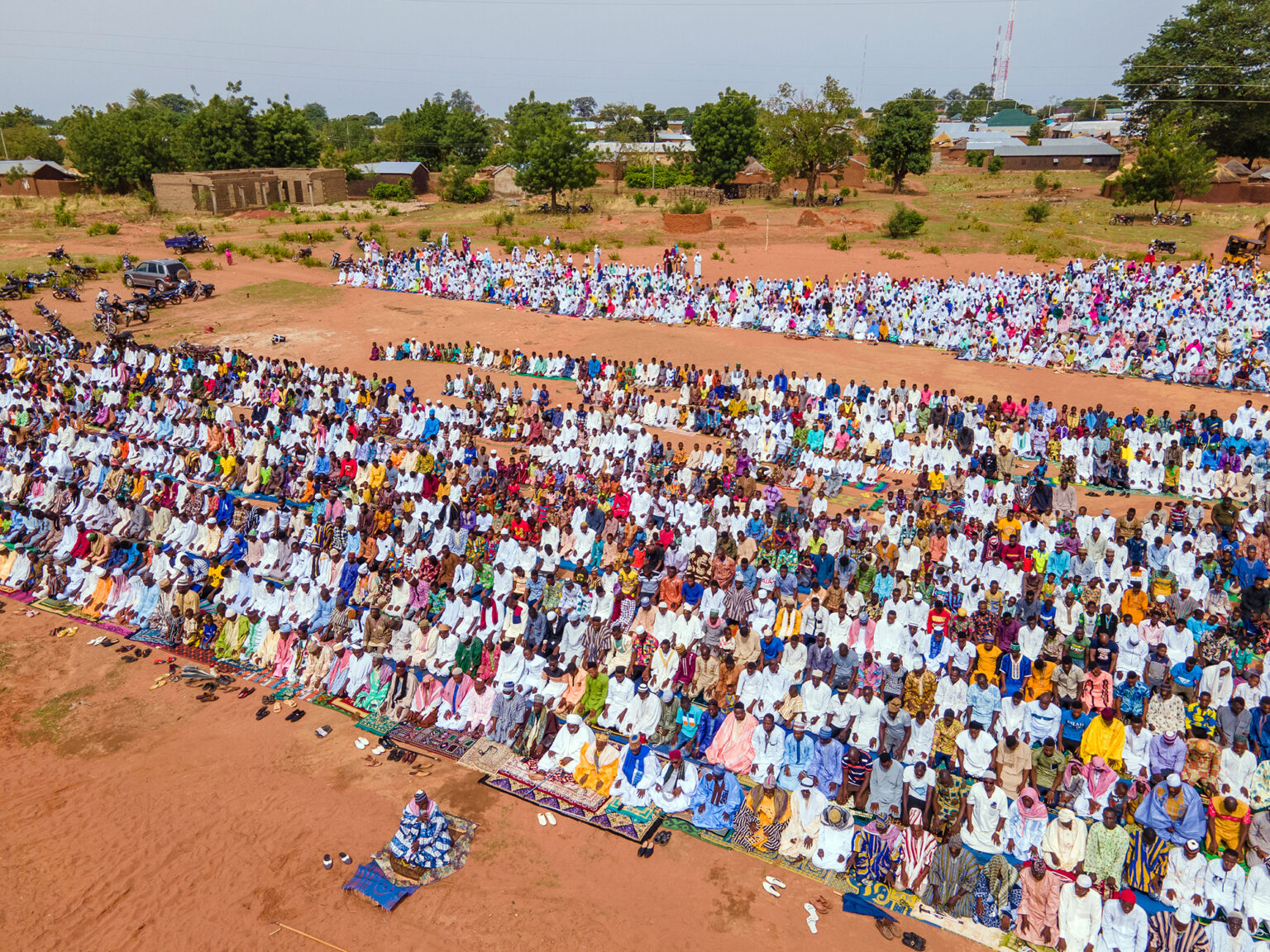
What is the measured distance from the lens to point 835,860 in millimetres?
7164

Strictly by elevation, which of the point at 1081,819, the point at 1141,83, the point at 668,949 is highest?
the point at 1141,83

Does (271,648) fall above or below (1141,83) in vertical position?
below

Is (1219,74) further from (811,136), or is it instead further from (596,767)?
(596,767)

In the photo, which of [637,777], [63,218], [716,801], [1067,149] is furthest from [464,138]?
[716,801]

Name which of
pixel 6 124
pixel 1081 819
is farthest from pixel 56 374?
pixel 6 124

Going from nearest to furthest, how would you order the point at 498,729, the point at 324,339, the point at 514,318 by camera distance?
the point at 498,729
the point at 324,339
the point at 514,318

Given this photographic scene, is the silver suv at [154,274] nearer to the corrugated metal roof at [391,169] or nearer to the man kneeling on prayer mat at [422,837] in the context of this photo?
the man kneeling on prayer mat at [422,837]

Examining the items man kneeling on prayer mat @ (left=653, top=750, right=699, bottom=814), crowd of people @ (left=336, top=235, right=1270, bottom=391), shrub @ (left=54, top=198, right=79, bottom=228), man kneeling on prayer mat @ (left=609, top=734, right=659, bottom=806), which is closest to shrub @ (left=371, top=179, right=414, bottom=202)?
shrub @ (left=54, top=198, right=79, bottom=228)

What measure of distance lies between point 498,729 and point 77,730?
15.6 feet

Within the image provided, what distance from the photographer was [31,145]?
218 ft

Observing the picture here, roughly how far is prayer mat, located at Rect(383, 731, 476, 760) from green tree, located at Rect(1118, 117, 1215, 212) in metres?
46.0

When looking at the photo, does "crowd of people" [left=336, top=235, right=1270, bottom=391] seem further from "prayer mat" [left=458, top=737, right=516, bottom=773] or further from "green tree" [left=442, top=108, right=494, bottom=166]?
"green tree" [left=442, top=108, right=494, bottom=166]

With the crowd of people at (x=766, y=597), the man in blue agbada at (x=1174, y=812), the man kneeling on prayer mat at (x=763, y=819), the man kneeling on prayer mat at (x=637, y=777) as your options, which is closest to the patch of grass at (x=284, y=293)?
the crowd of people at (x=766, y=597)

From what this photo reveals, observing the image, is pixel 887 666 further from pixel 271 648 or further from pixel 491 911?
pixel 271 648
